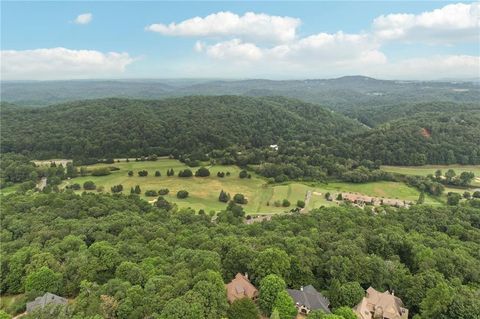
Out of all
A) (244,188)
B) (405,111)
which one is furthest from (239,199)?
(405,111)

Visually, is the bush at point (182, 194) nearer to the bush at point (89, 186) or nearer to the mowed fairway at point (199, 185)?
the mowed fairway at point (199, 185)

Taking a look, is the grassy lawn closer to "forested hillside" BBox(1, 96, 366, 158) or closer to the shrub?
the shrub

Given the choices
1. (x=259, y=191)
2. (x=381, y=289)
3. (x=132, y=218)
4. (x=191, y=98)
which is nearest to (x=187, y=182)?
(x=259, y=191)

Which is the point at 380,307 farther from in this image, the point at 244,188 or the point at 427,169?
the point at 427,169

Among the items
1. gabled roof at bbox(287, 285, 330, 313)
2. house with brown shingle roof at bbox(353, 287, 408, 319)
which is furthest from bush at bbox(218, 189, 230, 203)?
house with brown shingle roof at bbox(353, 287, 408, 319)

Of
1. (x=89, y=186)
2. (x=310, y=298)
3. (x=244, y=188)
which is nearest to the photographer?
(x=310, y=298)
